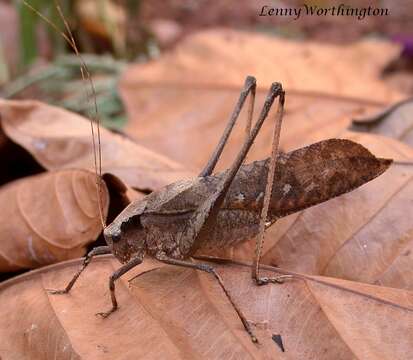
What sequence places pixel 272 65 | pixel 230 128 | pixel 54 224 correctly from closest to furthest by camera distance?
1. pixel 54 224
2. pixel 230 128
3. pixel 272 65

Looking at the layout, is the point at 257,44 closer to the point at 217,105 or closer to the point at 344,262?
the point at 217,105

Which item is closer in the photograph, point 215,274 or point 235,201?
point 215,274

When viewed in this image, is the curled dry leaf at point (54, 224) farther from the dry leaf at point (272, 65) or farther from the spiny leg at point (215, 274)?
the dry leaf at point (272, 65)

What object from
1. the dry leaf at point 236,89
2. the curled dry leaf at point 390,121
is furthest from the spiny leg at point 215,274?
the curled dry leaf at point 390,121

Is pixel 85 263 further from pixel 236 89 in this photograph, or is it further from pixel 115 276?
pixel 236 89

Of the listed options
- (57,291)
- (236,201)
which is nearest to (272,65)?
Result: (236,201)

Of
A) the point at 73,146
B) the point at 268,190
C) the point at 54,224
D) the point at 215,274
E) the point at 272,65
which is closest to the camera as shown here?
the point at 215,274
